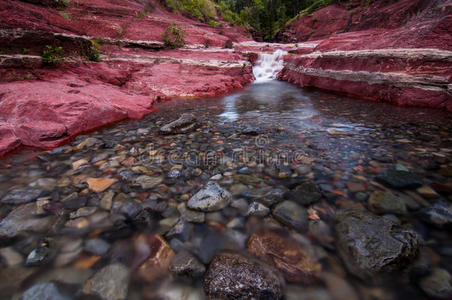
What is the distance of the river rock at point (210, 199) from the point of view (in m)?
1.67

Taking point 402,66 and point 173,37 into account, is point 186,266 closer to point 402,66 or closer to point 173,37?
point 402,66

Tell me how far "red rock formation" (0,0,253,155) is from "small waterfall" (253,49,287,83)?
2.22 meters

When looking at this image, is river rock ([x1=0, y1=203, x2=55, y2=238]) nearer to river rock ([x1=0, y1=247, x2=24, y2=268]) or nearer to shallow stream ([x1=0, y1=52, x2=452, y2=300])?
shallow stream ([x1=0, y1=52, x2=452, y2=300])

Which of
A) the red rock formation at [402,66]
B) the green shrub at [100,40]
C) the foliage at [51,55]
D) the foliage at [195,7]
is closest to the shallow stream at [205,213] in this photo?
the red rock formation at [402,66]

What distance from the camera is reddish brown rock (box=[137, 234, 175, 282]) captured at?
1.15 meters

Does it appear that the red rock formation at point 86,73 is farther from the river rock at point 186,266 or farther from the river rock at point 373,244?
the river rock at point 373,244

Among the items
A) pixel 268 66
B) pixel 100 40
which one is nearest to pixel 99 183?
pixel 100 40

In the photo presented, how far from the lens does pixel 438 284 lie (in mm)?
1025

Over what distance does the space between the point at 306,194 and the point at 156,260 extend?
138 cm

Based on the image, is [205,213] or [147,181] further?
[147,181]

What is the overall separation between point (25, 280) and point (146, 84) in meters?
8.03

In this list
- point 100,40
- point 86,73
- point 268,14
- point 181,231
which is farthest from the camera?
point 268,14

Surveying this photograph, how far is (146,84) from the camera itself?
7.92 metres

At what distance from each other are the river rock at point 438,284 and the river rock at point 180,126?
339 cm
